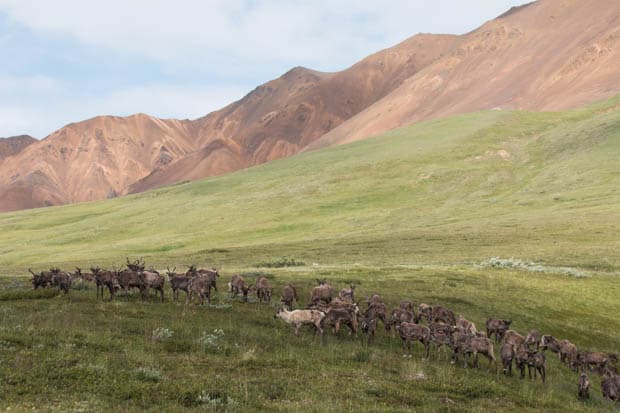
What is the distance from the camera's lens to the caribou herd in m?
20.0

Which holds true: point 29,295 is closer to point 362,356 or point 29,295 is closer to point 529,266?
point 362,356

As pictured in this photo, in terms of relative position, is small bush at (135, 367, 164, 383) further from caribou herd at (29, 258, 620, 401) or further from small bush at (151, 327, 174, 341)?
caribou herd at (29, 258, 620, 401)

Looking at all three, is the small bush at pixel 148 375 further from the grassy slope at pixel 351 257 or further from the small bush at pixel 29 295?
the small bush at pixel 29 295

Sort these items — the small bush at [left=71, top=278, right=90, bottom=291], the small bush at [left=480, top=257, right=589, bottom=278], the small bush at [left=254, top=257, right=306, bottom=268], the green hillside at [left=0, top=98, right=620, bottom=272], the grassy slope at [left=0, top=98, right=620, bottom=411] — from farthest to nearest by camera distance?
the green hillside at [left=0, top=98, right=620, bottom=272] < the small bush at [left=254, top=257, right=306, bottom=268] < the small bush at [left=480, top=257, right=589, bottom=278] < the small bush at [left=71, top=278, right=90, bottom=291] < the grassy slope at [left=0, top=98, right=620, bottom=411]

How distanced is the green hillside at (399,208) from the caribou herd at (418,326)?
2460 centimetres

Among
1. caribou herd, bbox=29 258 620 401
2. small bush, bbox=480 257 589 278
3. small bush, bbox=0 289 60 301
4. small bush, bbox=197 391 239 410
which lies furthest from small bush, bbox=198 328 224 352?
small bush, bbox=480 257 589 278

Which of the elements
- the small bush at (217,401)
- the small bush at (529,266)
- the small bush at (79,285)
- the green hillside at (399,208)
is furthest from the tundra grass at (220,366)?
the green hillside at (399,208)

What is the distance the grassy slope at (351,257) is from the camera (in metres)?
14.7

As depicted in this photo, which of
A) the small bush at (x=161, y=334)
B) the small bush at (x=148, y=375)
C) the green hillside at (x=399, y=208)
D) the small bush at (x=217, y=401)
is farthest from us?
the green hillside at (x=399, y=208)

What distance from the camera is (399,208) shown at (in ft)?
315

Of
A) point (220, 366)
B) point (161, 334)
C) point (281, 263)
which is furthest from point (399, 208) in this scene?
point (220, 366)

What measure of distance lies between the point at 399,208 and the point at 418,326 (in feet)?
250

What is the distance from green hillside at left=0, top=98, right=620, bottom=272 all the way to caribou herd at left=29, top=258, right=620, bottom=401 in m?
24.6

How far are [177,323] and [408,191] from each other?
90557mm
